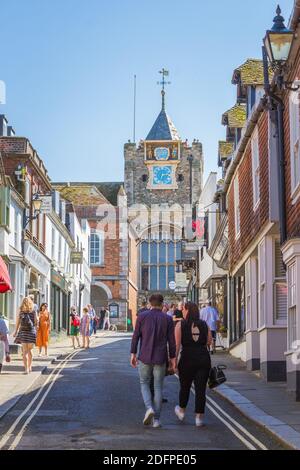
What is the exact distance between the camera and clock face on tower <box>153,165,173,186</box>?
80250 millimetres

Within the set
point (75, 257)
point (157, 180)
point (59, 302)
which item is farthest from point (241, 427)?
point (157, 180)

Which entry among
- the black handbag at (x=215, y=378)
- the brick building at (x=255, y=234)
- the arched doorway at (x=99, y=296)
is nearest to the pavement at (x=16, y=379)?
the black handbag at (x=215, y=378)

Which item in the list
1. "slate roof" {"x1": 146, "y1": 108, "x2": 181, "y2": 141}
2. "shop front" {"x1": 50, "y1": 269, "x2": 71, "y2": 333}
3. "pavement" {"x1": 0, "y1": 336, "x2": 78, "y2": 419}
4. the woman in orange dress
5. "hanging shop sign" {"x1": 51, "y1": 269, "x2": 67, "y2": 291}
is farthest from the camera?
"slate roof" {"x1": 146, "y1": 108, "x2": 181, "y2": 141}

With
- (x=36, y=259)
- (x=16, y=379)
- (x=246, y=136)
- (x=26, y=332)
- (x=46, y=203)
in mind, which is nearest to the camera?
(x=16, y=379)

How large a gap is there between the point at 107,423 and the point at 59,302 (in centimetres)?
3467

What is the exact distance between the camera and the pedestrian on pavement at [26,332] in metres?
20.3

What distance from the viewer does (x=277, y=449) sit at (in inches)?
415

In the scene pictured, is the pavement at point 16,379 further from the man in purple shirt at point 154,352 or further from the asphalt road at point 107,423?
the man in purple shirt at point 154,352

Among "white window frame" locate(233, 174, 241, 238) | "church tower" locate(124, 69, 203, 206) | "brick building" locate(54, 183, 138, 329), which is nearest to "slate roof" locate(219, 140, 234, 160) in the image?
"white window frame" locate(233, 174, 241, 238)

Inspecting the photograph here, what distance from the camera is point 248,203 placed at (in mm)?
23141

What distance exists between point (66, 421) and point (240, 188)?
13.6m

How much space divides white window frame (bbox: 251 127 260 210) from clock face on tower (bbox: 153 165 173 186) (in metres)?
58.1

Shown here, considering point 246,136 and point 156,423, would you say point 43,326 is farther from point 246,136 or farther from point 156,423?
point 156,423

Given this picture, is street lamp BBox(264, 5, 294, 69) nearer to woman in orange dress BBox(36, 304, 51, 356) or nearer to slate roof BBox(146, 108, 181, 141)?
woman in orange dress BBox(36, 304, 51, 356)
